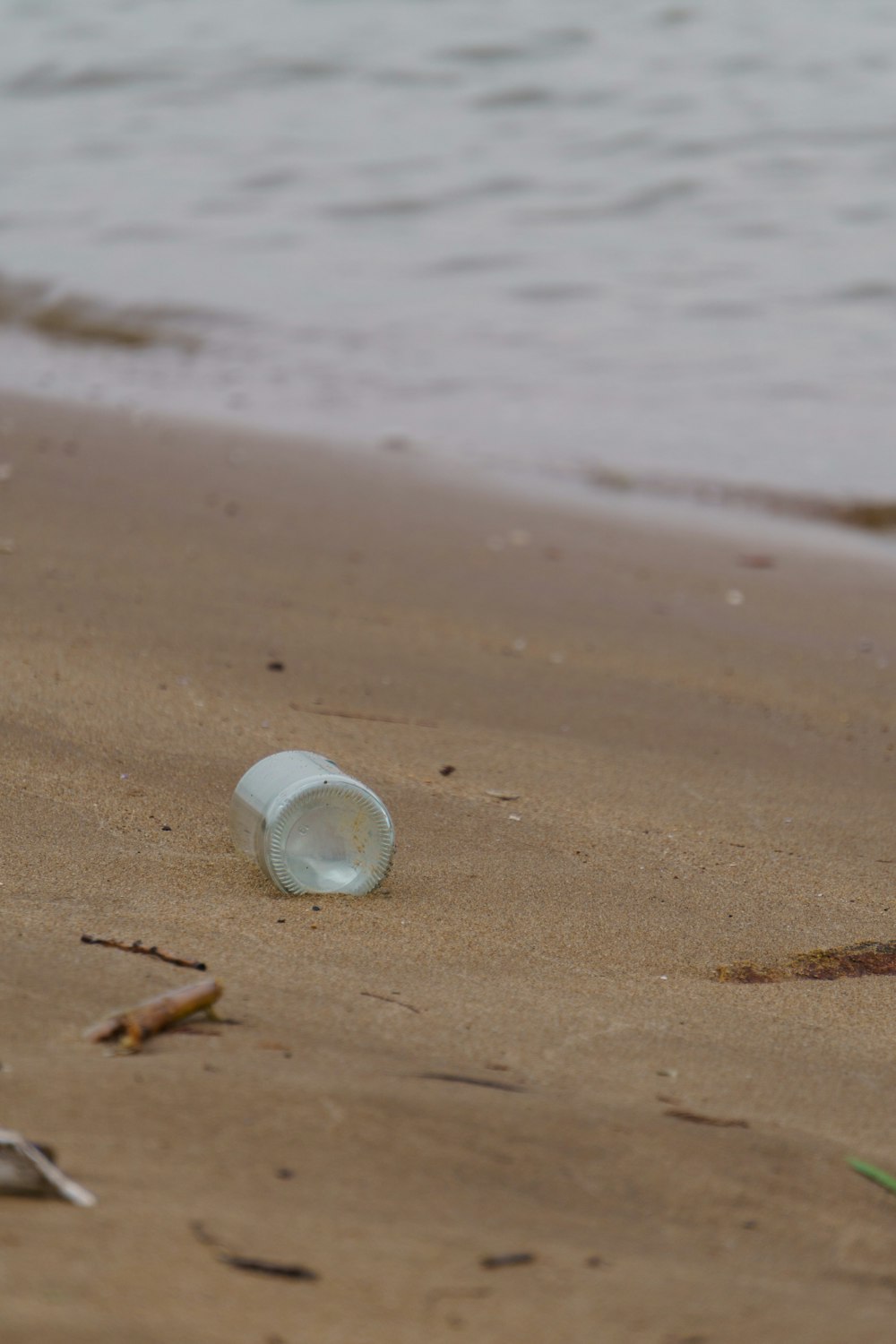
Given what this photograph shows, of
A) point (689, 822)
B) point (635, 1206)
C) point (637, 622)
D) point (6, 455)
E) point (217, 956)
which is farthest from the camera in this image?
point (6, 455)

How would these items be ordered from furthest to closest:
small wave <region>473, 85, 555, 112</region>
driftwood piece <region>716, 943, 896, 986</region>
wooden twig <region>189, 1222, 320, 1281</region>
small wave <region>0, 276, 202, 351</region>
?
small wave <region>473, 85, 555, 112</region>, small wave <region>0, 276, 202, 351</region>, driftwood piece <region>716, 943, 896, 986</region>, wooden twig <region>189, 1222, 320, 1281</region>

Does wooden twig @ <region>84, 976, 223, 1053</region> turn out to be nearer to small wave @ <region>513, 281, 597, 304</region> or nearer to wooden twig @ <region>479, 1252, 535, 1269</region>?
wooden twig @ <region>479, 1252, 535, 1269</region>

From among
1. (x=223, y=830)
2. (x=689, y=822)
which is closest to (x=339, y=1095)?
(x=223, y=830)

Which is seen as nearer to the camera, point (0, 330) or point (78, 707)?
point (78, 707)

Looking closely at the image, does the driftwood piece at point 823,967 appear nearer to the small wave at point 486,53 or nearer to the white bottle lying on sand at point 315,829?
the white bottle lying on sand at point 315,829

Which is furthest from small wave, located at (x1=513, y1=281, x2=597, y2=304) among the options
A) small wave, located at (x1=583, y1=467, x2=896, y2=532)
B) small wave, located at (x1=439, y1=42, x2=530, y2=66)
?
small wave, located at (x1=439, y1=42, x2=530, y2=66)

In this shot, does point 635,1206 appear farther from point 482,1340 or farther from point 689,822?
point 689,822

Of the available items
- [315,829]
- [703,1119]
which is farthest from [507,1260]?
[315,829]

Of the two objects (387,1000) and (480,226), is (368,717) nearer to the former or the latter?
(387,1000)
